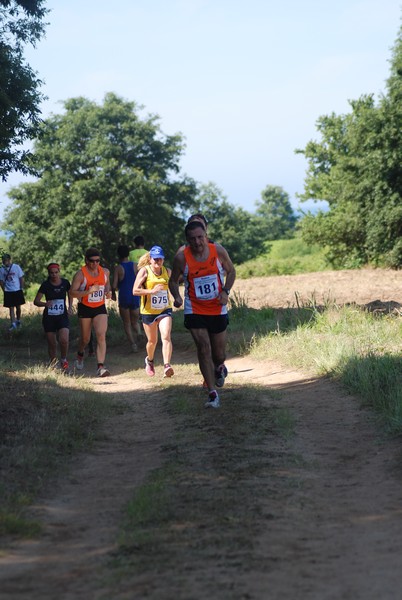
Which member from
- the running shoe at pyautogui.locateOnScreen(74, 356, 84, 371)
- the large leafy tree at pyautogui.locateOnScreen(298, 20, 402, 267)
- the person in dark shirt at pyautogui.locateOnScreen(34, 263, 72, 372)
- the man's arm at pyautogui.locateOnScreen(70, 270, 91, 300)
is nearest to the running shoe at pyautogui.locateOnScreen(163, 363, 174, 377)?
the man's arm at pyautogui.locateOnScreen(70, 270, 91, 300)

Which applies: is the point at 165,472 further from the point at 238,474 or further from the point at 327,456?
the point at 327,456

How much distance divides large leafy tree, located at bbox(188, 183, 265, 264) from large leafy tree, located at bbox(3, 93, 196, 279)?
80.0ft

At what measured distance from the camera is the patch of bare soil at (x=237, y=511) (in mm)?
4438

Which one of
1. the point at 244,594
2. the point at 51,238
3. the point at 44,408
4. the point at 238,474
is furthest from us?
the point at 51,238

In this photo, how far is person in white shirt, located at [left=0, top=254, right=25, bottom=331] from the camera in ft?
69.8

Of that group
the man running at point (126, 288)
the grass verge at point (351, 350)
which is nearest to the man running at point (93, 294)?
the man running at point (126, 288)

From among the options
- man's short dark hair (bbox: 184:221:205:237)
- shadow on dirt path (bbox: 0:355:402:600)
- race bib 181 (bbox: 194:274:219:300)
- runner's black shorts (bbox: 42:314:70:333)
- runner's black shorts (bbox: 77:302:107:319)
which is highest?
man's short dark hair (bbox: 184:221:205:237)

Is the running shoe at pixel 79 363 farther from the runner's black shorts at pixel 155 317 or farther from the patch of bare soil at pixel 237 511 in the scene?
the patch of bare soil at pixel 237 511

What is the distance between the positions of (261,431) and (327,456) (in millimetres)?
922

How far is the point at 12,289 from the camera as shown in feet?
70.7

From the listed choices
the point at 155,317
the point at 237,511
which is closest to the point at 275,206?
the point at 155,317

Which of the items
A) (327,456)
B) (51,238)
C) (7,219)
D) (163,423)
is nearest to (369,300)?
(163,423)

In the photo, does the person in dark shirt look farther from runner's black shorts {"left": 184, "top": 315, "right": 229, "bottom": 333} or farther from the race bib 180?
runner's black shorts {"left": 184, "top": 315, "right": 229, "bottom": 333}

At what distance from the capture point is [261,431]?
8266 mm
